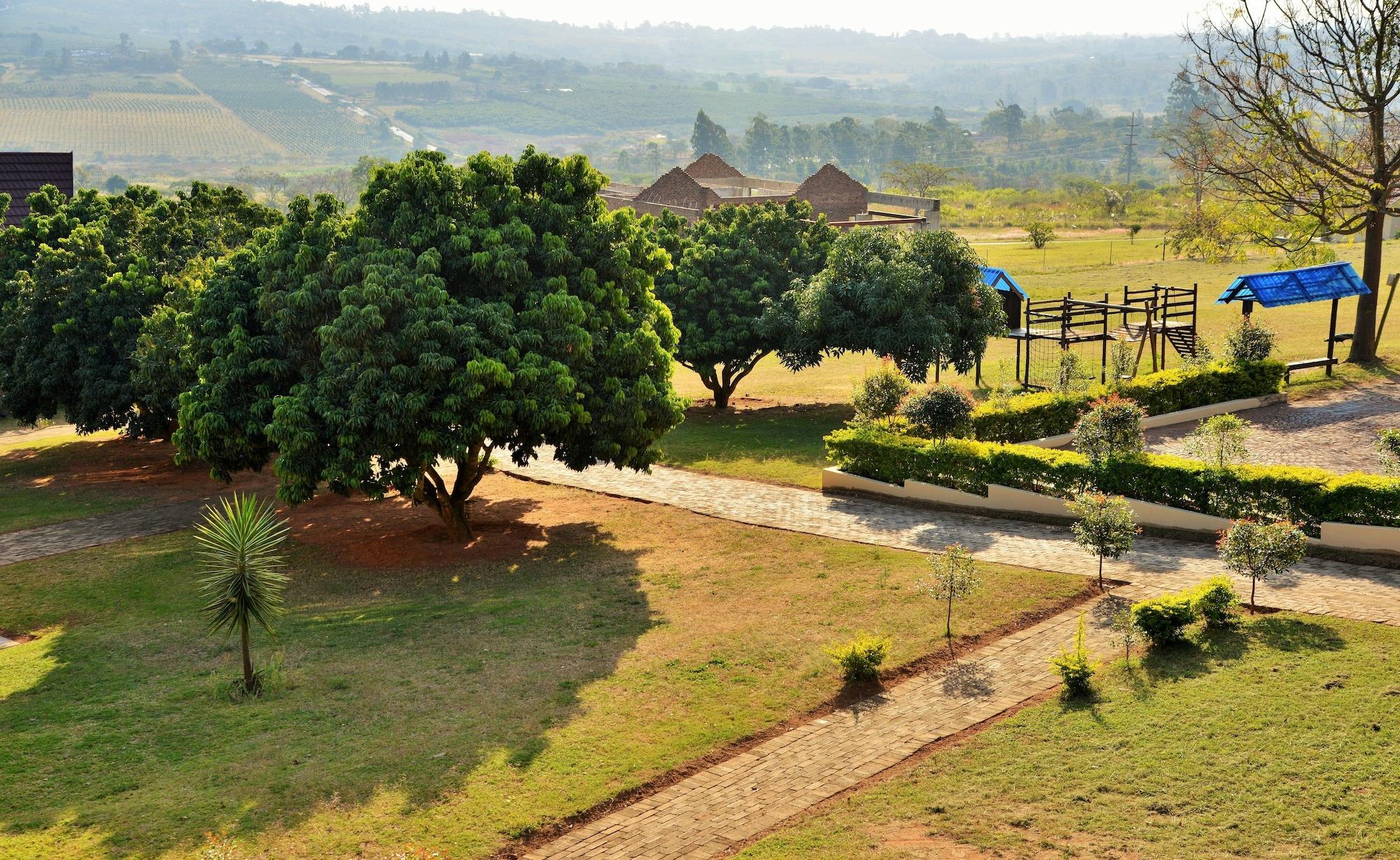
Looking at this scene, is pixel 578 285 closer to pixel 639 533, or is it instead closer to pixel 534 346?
pixel 534 346

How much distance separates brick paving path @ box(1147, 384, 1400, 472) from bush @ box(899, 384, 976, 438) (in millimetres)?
4164

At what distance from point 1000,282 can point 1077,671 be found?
19.8 m

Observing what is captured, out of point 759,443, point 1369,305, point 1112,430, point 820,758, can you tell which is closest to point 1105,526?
point 1112,430

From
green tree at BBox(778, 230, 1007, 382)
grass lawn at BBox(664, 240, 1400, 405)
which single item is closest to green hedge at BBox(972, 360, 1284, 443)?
grass lawn at BBox(664, 240, 1400, 405)

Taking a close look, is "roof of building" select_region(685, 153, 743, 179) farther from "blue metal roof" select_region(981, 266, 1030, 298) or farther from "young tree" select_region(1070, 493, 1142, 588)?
"young tree" select_region(1070, 493, 1142, 588)

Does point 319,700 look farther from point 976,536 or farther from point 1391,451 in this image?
point 1391,451

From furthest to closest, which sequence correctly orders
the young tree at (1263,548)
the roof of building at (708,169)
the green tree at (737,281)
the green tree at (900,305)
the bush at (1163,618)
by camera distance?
the roof of building at (708,169)
the green tree at (737,281)
the green tree at (900,305)
the young tree at (1263,548)
the bush at (1163,618)

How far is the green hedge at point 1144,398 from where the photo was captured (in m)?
22.1

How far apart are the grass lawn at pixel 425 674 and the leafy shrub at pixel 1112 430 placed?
11.8 ft

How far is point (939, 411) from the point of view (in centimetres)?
2091

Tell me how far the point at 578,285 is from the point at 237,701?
27.6 feet

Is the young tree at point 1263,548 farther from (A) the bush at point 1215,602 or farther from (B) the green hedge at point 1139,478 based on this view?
(B) the green hedge at point 1139,478

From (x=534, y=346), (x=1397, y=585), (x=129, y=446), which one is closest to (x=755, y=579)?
(x=534, y=346)

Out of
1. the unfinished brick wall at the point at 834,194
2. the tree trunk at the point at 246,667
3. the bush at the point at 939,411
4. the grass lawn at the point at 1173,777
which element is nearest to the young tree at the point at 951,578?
the grass lawn at the point at 1173,777
